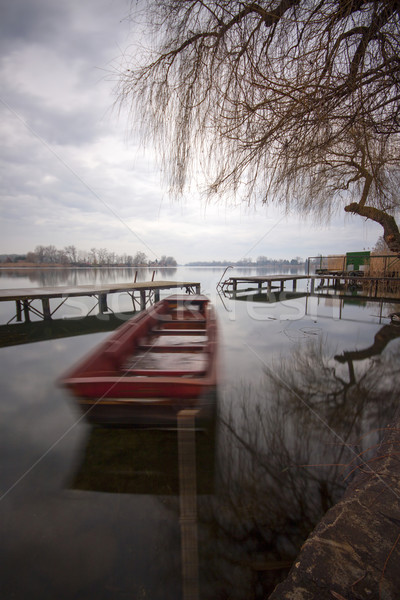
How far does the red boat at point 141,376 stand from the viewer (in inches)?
91.5

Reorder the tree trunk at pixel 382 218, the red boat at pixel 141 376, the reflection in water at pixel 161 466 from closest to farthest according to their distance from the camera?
1. the reflection in water at pixel 161 466
2. the red boat at pixel 141 376
3. the tree trunk at pixel 382 218

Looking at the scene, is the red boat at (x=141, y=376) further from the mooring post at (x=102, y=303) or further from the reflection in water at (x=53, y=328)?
the mooring post at (x=102, y=303)

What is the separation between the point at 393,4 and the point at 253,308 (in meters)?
10.2

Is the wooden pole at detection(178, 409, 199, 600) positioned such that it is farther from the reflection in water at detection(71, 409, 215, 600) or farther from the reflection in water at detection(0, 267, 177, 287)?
the reflection in water at detection(0, 267, 177, 287)

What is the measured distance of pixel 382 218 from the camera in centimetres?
555

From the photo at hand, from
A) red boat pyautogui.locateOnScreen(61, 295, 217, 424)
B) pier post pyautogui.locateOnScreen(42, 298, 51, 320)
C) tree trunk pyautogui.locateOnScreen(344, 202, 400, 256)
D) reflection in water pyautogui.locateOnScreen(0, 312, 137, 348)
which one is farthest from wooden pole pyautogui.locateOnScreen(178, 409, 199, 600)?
pier post pyautogui.locateOnScreen(42, 298, 51, 320)

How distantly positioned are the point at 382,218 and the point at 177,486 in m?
6.30

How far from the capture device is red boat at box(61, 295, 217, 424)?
2.32m

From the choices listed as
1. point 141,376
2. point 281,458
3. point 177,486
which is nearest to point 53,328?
point 141,376

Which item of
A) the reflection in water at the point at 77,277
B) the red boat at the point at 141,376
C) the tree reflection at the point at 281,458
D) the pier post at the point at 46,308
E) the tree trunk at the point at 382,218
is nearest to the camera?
the tree reflection at the point at 281,458

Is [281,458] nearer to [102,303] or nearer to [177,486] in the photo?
[177,486]

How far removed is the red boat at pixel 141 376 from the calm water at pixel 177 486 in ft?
1.13

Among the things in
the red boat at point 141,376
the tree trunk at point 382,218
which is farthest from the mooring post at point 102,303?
the tree trunk at point 382,218

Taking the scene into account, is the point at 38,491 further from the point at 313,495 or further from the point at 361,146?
the point at 361,146
